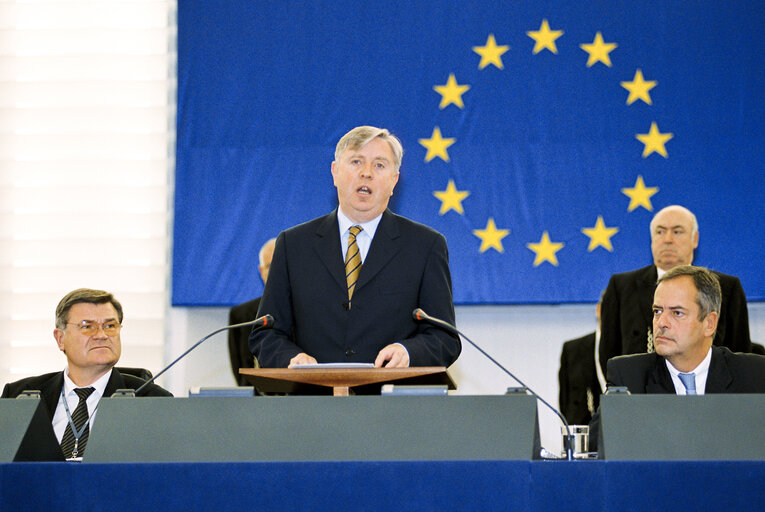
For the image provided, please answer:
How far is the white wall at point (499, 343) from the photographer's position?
20.0 feet

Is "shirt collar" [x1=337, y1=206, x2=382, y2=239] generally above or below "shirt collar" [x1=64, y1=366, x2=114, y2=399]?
above

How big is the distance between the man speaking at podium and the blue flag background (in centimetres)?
277

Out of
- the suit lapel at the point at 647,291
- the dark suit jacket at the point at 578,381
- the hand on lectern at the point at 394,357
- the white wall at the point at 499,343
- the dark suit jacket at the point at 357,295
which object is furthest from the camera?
the white wall at the point at 499,343

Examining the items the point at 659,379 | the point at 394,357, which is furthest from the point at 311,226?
the point at 659,379

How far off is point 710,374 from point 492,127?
9.75 ft

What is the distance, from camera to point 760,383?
3156mm

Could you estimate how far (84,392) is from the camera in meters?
3.59

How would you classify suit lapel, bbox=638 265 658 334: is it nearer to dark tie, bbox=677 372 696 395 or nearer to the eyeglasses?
dark tie, bbox=677 372 696 395

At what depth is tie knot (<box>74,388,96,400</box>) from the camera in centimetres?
358

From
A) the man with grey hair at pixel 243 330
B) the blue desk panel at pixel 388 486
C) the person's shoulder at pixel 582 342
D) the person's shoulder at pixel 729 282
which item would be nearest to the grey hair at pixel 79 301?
the man with grey hair at pixel 243 330

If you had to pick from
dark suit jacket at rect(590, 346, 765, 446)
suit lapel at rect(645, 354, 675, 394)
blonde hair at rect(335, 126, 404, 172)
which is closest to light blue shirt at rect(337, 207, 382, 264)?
blonde hair at rect(335, 126, 404, 172)

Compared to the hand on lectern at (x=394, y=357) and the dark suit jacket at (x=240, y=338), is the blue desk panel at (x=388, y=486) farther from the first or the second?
the dark suit jacket at (x=240, y=338)

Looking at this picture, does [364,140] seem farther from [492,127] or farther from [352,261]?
[492,127]

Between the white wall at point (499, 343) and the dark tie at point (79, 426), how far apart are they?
98.3 inches
